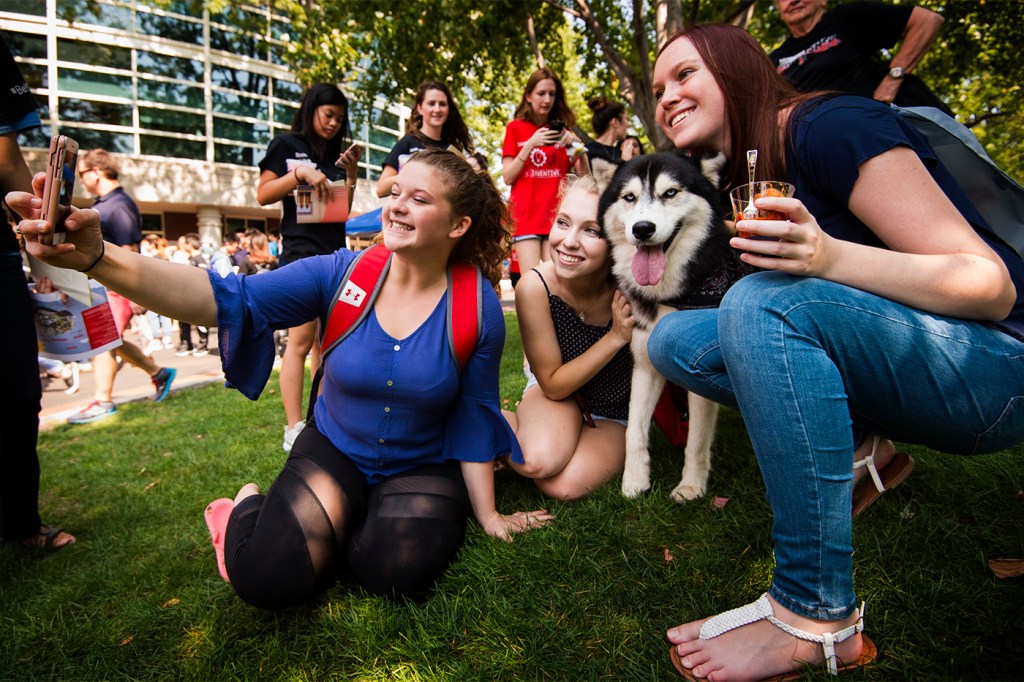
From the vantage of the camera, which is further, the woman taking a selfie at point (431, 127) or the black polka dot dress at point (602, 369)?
the woman taking a selfie at point (431, 127)

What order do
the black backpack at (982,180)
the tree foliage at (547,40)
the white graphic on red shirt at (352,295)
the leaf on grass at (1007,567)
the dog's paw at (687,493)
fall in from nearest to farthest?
the black backpack at (982,180), the leaf on grass at (1007,567), the white graphic on red shirt at (352,295), the dog's paw at (687,493), the tree foliage at (547,40)

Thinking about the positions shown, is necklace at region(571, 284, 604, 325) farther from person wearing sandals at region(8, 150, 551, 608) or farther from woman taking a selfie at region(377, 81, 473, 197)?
woman taking a selfie at region(377, 81, 473, 197)

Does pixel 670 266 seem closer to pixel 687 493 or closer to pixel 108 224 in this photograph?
pixel 687 493

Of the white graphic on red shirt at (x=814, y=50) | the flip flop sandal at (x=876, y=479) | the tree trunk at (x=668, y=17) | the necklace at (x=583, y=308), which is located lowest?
the flip flop sandal at (x=876, y=479)

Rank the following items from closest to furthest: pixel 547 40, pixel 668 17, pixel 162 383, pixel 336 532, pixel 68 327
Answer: pixel 336 532, pixel 68 327, pixel 162 383, pixel 668 17, pixel 547 40

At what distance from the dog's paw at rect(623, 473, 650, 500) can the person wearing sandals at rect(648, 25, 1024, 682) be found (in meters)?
0.94

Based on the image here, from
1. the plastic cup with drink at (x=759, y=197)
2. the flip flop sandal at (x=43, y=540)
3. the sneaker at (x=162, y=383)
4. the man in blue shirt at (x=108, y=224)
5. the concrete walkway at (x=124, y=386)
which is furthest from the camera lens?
the sneaker at (x=162, y=383)

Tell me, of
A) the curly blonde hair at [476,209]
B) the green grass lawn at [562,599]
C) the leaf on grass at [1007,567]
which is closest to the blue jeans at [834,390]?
the green grass lawn at [562,599]

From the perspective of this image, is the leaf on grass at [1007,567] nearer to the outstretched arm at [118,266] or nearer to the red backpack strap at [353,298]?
the red backpack strap at [353,298]

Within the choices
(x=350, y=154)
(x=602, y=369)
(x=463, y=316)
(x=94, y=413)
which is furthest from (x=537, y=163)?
(x=94, y=413)

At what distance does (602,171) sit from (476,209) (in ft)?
2.74

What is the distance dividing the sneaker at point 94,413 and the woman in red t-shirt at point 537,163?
14.3 ft

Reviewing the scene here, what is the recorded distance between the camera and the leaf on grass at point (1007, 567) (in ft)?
5.51

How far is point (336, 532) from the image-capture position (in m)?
1.98
